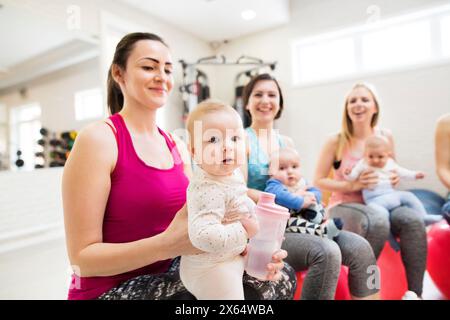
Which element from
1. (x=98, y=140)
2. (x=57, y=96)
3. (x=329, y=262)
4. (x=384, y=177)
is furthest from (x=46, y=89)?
(x=384, y=177)

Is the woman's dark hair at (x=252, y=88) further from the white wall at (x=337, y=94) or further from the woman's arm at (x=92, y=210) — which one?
the woman's arm at (x=92, y=210)

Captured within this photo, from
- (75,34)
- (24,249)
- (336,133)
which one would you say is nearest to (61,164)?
(24,249)

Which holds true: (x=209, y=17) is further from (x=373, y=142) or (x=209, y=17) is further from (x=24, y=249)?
(x=24, y=249)

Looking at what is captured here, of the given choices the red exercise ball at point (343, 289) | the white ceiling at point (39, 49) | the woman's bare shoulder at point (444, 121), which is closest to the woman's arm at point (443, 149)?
the woman's bare shoulder at point (444, 121)

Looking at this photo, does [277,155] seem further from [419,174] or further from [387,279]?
[387,279]

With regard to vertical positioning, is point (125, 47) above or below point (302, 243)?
above

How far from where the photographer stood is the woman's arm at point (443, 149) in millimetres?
650

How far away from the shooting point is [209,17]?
0.76 metres

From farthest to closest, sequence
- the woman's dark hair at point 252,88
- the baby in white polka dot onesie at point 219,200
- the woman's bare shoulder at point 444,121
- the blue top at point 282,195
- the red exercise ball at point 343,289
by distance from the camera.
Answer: the red exercise ball at point 343,289, the woman's bare shoulder at point 444,121, the woman's dark hair at point 252,88, the blue top at point 282,195, the baby in white polka dot onesie at point 219,200

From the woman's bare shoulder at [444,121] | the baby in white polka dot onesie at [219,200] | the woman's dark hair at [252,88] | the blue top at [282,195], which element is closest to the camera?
the baby in white polka dot onesie at [219,200]

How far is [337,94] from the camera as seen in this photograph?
696mm

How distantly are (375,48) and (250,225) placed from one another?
0.55 meters

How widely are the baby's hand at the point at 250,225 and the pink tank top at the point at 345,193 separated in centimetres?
48

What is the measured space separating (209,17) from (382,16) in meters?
0.44
